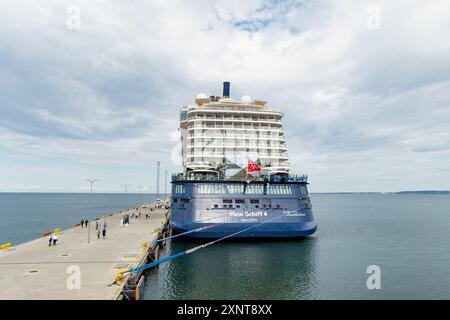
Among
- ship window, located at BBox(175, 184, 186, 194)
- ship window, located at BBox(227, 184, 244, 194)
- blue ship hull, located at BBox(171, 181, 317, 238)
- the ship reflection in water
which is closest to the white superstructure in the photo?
ship window, located at BBox(175, 184, 186, 194)

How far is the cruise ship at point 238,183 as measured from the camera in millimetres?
35594

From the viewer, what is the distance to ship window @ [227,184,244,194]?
36156 mm

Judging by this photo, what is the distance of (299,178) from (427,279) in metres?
16.8

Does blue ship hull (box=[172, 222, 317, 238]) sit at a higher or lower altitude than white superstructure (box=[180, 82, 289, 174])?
lower

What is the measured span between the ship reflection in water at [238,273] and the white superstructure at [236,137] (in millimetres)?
11245

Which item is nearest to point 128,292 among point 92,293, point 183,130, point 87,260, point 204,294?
point 92,293

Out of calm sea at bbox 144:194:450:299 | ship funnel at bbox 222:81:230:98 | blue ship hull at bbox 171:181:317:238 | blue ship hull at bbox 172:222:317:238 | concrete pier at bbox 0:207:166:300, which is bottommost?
calm sea at bbox 144:194:450:299

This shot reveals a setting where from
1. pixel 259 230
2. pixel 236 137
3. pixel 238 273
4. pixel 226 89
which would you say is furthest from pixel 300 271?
pixel 226 89

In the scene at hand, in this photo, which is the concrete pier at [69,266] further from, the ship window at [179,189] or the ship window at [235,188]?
the ship window at [235,188]

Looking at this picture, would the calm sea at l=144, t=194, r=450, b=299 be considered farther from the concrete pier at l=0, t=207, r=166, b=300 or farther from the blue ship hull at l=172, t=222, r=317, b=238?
the concrete pier at l=0, t=207, r=166, b=300

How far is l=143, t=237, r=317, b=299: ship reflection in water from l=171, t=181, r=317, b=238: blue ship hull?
7.03 feet

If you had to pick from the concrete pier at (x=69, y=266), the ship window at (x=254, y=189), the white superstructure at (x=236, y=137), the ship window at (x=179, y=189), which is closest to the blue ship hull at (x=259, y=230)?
the ship window at (x=254, y=189)

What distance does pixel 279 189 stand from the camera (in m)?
37.1
